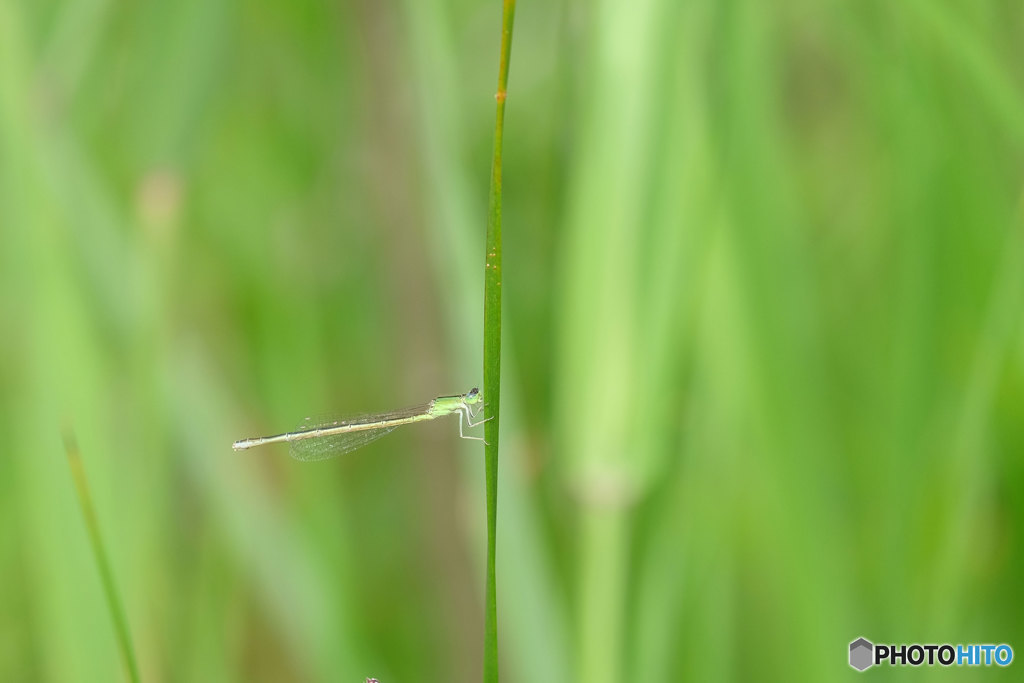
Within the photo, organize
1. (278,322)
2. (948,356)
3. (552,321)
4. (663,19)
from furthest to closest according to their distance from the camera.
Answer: (278,322)
(552,321)
(948,356)
(663,19)

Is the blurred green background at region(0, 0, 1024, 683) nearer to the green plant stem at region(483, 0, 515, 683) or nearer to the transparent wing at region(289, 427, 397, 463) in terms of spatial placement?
the transparent wing at region(289, 427, 397, 463)

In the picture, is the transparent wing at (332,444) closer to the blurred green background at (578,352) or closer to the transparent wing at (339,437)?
the transparent wing at (339,437)

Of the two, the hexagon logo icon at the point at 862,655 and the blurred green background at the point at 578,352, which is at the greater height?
the blurred green background at the point at 578,352

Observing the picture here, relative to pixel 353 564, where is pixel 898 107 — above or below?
above

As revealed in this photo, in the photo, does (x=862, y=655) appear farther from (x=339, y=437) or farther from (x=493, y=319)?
(x=493, y=319)

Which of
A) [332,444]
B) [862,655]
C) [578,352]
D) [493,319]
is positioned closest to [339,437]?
[332,444]

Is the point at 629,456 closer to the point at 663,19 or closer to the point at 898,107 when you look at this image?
the point at 663,19

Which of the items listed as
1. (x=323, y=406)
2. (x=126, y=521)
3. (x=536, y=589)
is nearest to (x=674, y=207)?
(x=536, y=589)

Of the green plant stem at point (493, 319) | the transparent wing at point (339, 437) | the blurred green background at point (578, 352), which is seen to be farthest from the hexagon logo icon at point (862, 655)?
the green plant stem at point (493, 319)
